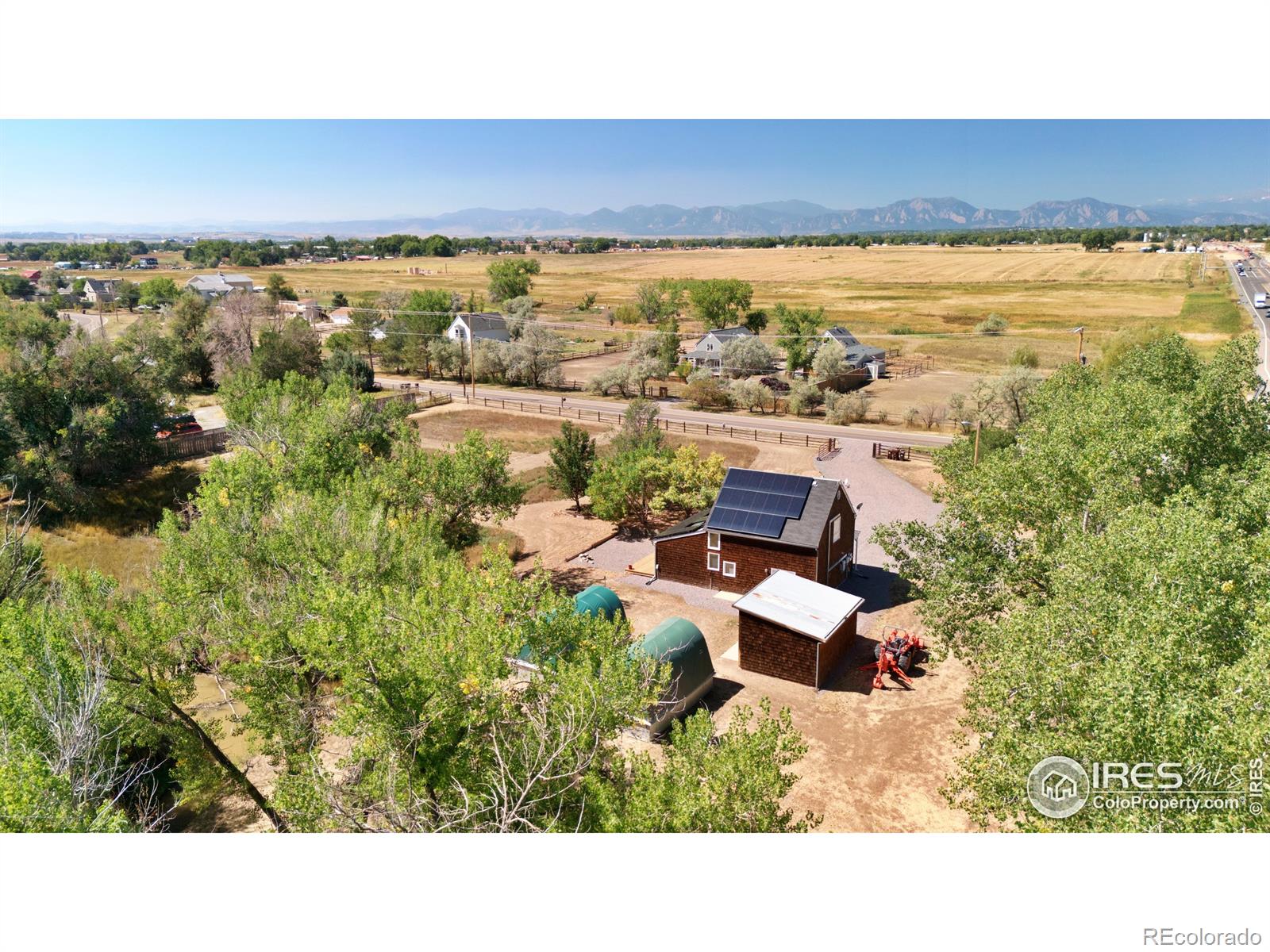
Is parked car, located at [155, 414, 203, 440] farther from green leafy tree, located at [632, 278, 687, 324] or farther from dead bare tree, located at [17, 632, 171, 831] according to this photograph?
green leafy tree, located at [632, 278, 687, 324]

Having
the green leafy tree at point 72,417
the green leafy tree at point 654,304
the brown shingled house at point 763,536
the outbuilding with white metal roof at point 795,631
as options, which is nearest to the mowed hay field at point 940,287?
the green leafy tree at point 654,304

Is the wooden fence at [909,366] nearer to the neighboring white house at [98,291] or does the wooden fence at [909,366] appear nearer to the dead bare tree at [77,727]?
the dead bare tree at [77,727]

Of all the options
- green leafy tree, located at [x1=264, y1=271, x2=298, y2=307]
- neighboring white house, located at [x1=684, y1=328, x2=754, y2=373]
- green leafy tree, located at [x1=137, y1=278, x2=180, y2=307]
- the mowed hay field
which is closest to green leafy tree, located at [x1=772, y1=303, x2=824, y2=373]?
neighboring white house, located at [x1=684, y1=328, x2=754, y2=373]

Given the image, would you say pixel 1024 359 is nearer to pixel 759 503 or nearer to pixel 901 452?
pixel 901 452

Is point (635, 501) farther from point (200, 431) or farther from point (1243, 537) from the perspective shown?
point (200, 431)

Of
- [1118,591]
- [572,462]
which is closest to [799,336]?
[572,462]
